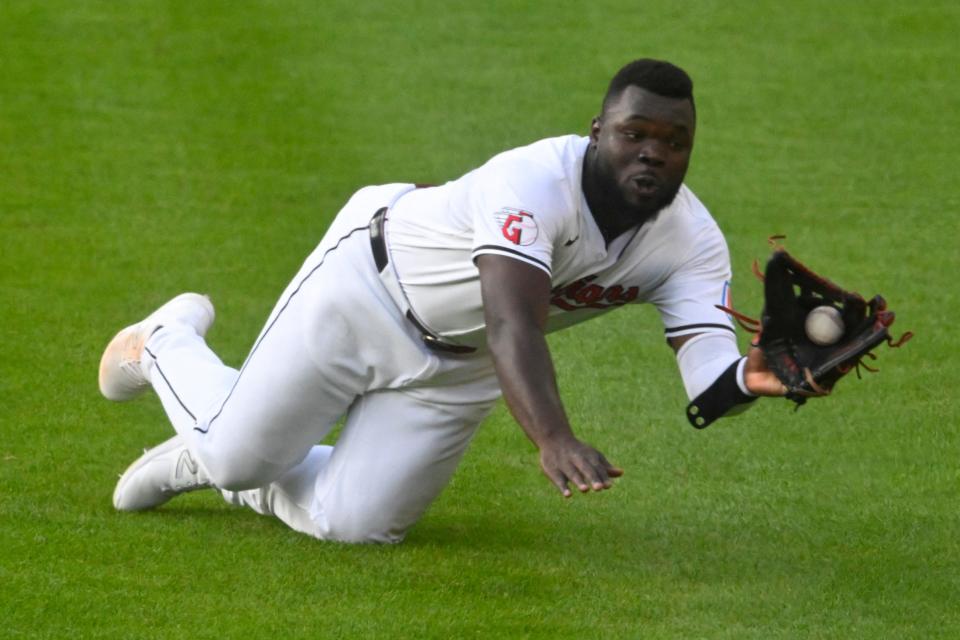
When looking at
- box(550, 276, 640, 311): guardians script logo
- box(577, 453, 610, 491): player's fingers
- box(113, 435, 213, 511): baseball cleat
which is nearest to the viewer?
box(577, 453, 610, 491): player's fingers

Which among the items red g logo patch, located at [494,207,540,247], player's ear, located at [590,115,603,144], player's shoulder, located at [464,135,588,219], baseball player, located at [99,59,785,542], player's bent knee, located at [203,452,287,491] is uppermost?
player's ear, located at [590,115,603,144]

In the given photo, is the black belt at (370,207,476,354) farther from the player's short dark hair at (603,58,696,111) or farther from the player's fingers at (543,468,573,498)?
the player's fingers at (543,468,573,498)

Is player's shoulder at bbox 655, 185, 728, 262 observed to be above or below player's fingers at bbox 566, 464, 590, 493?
above

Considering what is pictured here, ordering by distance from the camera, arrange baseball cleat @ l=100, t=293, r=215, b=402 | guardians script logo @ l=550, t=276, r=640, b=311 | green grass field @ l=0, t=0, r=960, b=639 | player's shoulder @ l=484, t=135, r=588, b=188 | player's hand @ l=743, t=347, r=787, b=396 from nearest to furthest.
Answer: player's hand @ l=743, t=347, r=787, b=396 → player's shoulder @ l=484, t=135, r=588, b=188 → green grass field @ l=0, t=0, r=960, b=639 → guardians script logo @ l=550, t=276, r=640, b=311 → baseball cleat @ l=100, t=293, r=215, b=402

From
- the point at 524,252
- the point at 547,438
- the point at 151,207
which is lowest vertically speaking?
the point at 151,207

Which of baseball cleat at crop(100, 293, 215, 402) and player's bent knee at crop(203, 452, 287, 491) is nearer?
player's bent knee at crop(203, 452, 287, 491)

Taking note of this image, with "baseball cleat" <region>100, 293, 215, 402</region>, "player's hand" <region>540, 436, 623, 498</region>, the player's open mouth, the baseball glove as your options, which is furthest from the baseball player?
"player's hand" <region>540, 436, 623, 498</region>

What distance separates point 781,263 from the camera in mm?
4711

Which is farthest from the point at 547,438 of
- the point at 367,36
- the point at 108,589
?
the point at 367,36

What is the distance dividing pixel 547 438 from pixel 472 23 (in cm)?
996

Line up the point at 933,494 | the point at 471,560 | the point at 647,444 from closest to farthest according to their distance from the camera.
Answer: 1. the point at 471,560
2. the point at 933,494
3. the point at 647,444

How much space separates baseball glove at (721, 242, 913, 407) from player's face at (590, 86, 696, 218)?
1.61 feet

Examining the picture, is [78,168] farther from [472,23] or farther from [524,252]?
[524,252]

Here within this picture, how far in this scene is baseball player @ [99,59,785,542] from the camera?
16.5 feet
